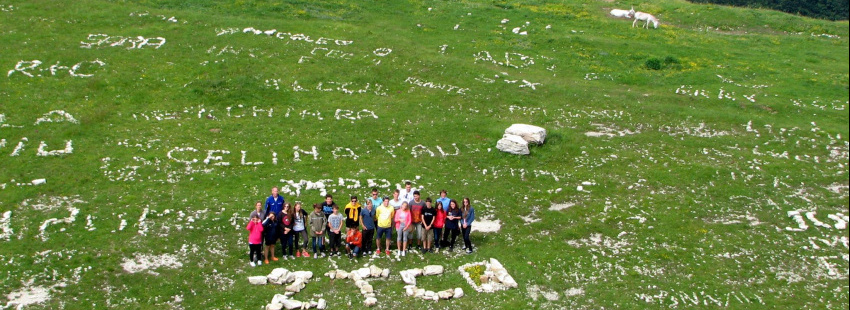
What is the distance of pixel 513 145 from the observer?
35.8 meters

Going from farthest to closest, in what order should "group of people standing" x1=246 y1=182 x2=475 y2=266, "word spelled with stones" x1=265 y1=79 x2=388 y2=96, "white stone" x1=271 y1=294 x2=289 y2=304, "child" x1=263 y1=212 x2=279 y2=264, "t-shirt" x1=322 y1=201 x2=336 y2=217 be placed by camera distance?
"word spelled with stones" x1=265 y1=79 x2=388 y2=96, "t-shirt" x1=322 y1=201 x2=336 y2=217, "group of people standing" x1=246 y1=182 x2=475 y2=266, "child" x1=263 y1=212 x2=279 y2=264, "white stone" x1=271 y1=294 x2=289 y2=304

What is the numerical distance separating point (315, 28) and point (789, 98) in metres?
35.3

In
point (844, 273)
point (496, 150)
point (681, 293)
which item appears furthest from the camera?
point (496, 150)

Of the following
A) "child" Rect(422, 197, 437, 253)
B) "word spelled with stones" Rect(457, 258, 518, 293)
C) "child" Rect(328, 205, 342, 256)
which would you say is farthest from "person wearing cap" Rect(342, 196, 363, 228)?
"word spelled with stones" Rect(457, 258, 518, 293)

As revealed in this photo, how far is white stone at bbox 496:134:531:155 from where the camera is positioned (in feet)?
117

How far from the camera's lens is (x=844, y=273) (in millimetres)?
26094

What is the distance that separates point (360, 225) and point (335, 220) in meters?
1.53

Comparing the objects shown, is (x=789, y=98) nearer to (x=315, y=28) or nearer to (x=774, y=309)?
(x=774, y=309)

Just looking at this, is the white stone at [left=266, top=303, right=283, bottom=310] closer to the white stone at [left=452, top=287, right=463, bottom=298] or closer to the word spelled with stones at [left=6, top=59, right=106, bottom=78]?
the white stone at [left=452, top=287, right=463, bottom=298]

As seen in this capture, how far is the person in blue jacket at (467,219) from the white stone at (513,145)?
10009 mm

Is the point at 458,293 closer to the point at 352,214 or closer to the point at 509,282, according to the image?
the point at 509,282

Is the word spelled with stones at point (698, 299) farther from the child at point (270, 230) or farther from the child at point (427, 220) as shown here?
the child at point (270, 230)

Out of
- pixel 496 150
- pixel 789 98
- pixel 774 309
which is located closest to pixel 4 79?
pixel 496 150

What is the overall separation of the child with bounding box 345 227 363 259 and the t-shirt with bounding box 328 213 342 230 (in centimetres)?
47
